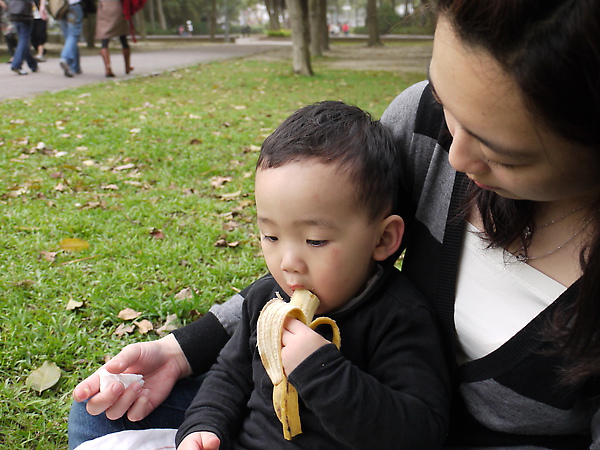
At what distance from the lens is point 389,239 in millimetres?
1479

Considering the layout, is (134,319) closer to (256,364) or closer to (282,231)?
(256,364)

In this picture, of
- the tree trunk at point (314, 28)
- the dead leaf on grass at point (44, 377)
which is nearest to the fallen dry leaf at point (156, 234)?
the dead leaf on grass at point (44, 377)

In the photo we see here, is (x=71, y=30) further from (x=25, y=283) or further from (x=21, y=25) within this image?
(x=25, y=283)

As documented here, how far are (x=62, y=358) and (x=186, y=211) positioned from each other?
1.68 metres

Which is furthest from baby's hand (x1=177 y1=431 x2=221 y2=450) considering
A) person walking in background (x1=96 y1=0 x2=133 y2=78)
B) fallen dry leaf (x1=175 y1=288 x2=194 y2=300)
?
person walking in background (x1=96 y1=0 x2=133 y2=78)

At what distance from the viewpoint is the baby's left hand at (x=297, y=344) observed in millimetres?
1242

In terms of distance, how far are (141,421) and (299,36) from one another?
10698 millimetres

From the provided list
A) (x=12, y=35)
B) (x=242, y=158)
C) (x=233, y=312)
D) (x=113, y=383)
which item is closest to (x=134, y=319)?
(x=233, y=312)

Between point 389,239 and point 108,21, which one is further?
point 108,21

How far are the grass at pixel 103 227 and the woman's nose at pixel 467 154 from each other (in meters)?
1.57

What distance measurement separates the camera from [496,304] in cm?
129

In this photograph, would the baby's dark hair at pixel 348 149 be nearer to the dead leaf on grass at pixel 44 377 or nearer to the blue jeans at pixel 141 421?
the blue jeans at pixel 141 421

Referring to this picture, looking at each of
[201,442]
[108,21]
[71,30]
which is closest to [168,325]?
[201,442]

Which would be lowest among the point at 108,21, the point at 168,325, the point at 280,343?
the point at 168,325
